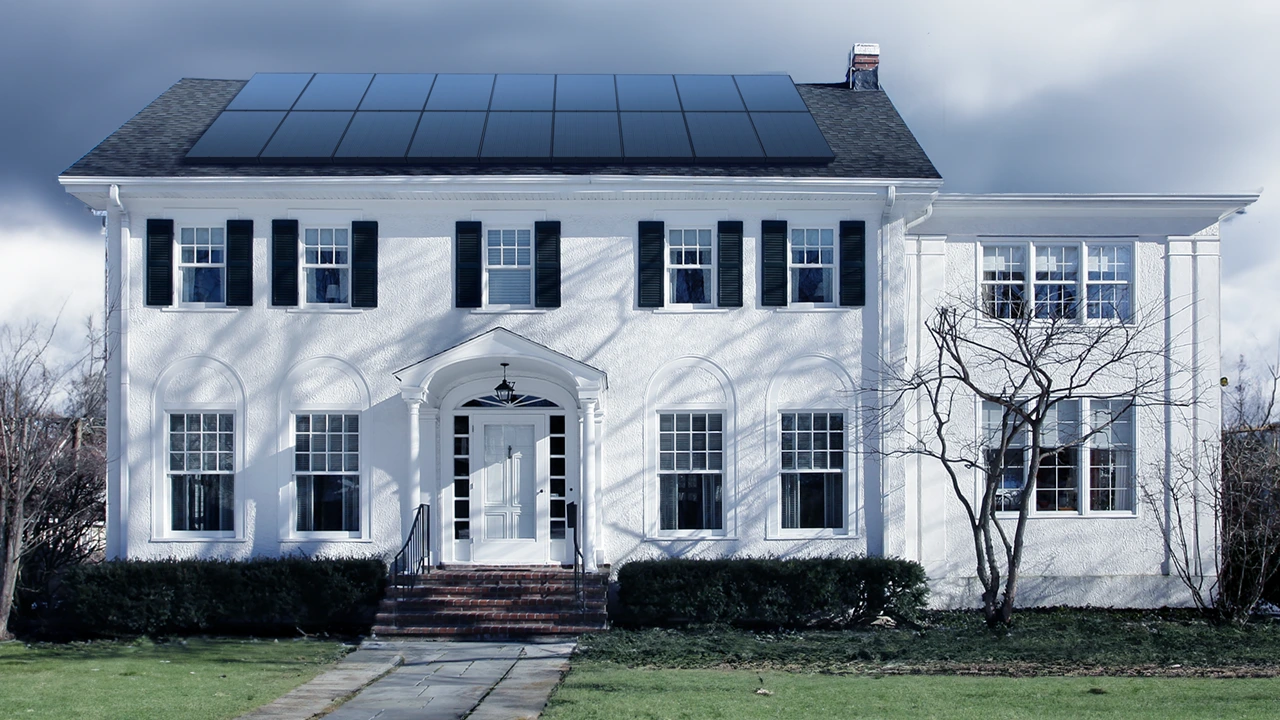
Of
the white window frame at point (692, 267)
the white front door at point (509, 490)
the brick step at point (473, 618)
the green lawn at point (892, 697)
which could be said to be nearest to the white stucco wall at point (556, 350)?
the white window frame at point (692, 267)

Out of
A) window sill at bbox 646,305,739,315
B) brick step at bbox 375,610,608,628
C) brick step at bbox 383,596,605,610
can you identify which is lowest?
brick step at bbox 375,610,608,628

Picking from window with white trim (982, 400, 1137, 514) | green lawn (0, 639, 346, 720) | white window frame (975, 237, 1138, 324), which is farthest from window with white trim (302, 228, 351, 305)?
window with white trim (982, 400, 1137, 514)

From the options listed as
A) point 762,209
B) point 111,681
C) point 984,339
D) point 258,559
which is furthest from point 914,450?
point 111,681

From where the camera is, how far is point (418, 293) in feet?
50.5

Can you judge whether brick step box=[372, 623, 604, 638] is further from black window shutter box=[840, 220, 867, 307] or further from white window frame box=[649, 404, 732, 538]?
black window shutter box=[840, 220, 867, 307]

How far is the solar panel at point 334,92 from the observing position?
1753 cm

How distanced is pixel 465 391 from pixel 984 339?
7.69 metres

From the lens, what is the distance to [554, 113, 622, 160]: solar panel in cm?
1580

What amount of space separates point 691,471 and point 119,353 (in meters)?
8.35

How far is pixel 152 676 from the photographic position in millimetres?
11242

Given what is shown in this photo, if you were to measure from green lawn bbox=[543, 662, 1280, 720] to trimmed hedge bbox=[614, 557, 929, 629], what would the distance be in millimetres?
2965

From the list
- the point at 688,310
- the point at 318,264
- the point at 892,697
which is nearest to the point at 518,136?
the point at 318,264

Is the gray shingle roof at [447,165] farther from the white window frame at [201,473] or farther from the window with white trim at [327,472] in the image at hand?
the window with white trim at [327,472]

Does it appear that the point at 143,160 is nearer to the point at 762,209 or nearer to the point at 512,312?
the point at 512,312
